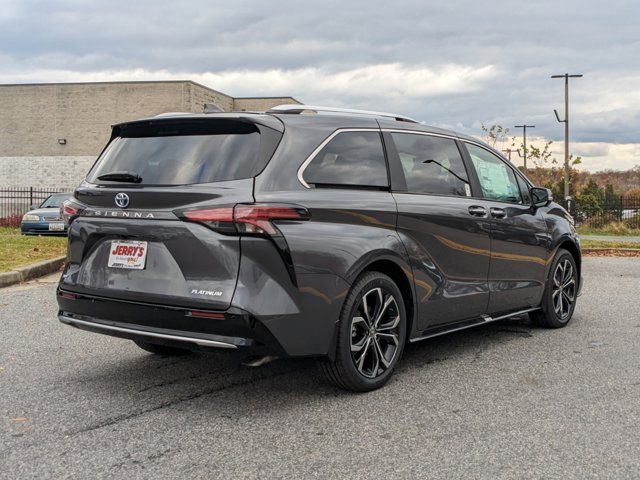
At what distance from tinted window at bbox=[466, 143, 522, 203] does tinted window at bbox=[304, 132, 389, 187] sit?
4.25ft

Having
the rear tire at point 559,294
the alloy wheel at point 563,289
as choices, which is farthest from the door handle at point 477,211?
the alloy wheel at point 563,289

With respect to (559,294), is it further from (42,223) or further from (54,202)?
(54,202)

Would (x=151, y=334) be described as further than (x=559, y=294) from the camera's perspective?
No

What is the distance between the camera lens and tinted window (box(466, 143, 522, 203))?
5.82m

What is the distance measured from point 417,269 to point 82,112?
35711 millimetres

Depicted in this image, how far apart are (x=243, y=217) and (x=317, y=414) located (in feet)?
4.06

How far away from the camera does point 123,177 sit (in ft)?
14.3

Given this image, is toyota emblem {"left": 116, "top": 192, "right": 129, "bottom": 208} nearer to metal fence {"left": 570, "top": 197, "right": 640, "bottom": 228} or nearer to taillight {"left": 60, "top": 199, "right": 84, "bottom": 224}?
taillight {"left": 60, "top": 199, "right": 84, "bottom": 224}

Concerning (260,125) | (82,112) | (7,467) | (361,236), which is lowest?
(7,467)

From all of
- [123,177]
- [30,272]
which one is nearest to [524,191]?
[123,177]

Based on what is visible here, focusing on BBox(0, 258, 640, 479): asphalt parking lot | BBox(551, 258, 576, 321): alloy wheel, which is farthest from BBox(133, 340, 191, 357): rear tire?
BBox(551, 258, 576, 321): alloy wheel

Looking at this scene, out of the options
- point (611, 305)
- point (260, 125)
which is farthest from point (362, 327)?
point (611, 305)

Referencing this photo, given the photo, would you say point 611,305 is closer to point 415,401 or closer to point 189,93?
point 415,401

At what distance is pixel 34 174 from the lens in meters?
38.2
